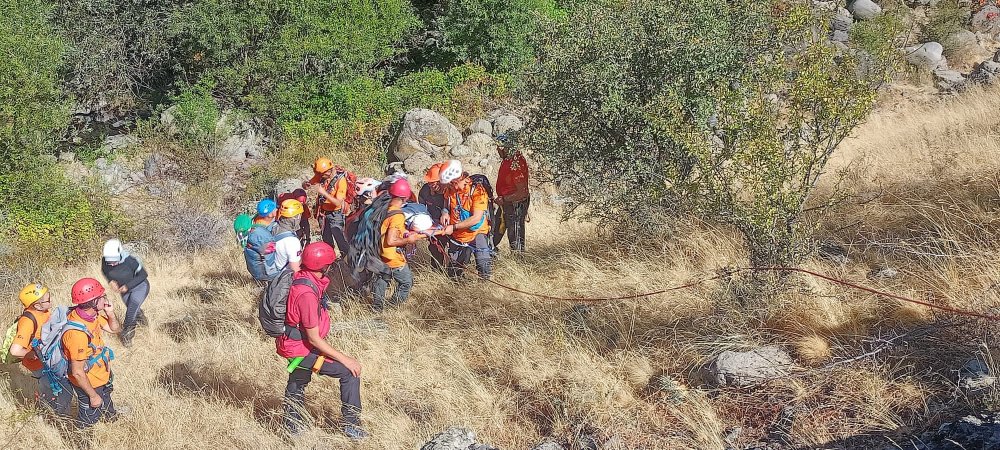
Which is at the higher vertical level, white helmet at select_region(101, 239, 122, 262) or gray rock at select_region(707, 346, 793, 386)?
gray rock at select_region(707, 346, 793, 386)

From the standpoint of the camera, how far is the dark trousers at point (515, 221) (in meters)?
8.12

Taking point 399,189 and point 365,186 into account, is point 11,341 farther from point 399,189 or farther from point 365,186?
point 365,186

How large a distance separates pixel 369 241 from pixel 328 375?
6.23 feet

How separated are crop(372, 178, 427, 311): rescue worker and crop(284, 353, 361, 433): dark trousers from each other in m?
1.69

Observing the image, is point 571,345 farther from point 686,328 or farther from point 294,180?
point 294,180

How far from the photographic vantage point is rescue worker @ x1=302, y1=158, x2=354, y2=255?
8.13 m

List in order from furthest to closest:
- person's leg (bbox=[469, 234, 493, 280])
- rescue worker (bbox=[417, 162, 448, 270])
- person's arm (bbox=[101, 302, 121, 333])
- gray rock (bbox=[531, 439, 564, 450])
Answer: rescue worker (bbox=[417, 162, 448, 270])
person's leg (bbox=[469, 234, 493, 280])
person's arm (bbox=[101, 302, 121, 333])
gray rock (bbox=[531, 439, 564, 450])

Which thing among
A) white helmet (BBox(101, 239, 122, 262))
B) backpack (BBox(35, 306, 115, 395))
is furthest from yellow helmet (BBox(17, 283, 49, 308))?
white helmet (BBox(101, 239, 122, 262))

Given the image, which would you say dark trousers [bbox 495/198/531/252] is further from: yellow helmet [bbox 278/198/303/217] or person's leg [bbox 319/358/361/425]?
person's leg [bbox 319/358/361/425]

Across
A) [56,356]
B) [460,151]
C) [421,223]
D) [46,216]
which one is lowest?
[46,216]

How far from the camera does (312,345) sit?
183 inches

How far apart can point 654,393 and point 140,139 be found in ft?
48.7

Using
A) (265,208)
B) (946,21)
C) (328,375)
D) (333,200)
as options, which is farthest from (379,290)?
(946,21)

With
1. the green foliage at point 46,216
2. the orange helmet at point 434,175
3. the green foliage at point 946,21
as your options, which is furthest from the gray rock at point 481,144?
the green foliage at point 946,21
